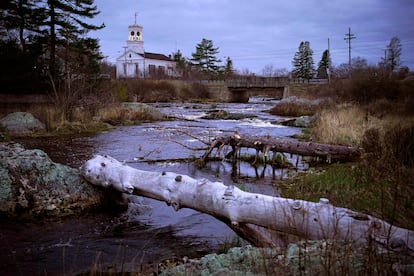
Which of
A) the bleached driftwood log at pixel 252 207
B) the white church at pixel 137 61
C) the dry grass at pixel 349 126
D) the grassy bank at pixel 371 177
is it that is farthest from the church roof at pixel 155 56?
the bleached driftwood log at pixel 252 207

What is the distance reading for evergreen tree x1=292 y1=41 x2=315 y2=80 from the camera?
300ft

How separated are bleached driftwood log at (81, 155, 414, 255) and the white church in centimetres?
8485

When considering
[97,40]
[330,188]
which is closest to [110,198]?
[330,188]

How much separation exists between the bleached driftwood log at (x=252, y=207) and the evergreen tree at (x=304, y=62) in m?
87.5

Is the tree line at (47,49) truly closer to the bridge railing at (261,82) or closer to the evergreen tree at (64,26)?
the evergreen tree at (64,26)

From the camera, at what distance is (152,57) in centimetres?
9731

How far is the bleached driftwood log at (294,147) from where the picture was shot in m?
Result: 10.6

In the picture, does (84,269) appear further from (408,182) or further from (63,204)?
(408,182)

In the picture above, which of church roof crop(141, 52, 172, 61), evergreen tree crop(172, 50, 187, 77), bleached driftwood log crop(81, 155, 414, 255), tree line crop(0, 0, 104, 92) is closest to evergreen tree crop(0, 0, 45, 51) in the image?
tree line crop(0, 0, 104, 92)

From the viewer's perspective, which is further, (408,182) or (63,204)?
(63,204)

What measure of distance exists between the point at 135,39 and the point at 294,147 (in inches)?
3681

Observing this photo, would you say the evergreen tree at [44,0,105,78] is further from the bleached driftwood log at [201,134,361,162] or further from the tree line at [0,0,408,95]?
the bleached driftwood log at [201,134,361,162]

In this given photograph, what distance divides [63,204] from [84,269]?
2.51 metres

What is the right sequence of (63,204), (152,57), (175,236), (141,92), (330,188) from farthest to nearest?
(152,57), (141,92), (330,188), (63,204), (175,236)
